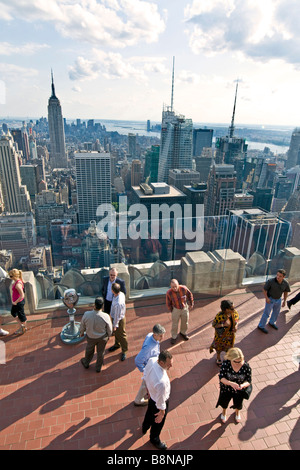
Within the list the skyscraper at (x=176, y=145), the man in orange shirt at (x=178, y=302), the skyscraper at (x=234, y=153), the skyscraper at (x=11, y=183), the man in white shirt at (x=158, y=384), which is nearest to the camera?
the man in white shirt at (x=158, y=384)

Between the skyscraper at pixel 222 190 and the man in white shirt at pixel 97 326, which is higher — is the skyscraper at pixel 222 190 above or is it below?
below

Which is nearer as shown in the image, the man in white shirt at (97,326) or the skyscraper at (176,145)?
the man in white shirt at (97,326)

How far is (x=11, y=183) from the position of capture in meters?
84.6

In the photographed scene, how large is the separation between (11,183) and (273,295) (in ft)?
304

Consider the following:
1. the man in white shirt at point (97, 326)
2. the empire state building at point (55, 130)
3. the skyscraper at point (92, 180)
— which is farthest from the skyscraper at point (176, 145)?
the man in white shirt at point (97, 326)

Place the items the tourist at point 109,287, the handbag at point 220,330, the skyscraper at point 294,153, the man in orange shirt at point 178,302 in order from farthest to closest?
1. the skyscraper at point 294,153
2. the man in orange shirt at point 178,302
3. the tourist at point 109,287
4. the handbag at point 220,330

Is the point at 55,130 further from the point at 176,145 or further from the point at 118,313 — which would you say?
the point at 118,313

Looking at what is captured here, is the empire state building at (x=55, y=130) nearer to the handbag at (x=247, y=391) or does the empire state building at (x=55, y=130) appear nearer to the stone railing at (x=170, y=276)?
the stone railing at (x=170, y=276)

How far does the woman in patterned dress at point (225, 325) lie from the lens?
3447 millimetres

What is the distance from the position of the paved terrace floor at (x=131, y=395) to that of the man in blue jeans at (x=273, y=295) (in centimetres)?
16

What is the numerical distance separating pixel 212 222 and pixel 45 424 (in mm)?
4107

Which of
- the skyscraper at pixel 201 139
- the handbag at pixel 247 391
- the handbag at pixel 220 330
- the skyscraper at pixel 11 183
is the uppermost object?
the handbag at pixel 220 330

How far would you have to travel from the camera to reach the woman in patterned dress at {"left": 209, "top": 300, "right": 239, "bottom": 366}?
3.45m

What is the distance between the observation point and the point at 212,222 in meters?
5.52
